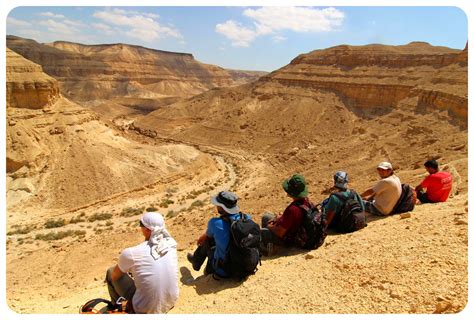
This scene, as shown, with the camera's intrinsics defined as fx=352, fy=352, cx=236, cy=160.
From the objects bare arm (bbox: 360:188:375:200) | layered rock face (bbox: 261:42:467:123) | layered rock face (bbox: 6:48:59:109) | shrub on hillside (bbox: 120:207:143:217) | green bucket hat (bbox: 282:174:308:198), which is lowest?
shrub on hillside (bbox: 120:207:143:217)

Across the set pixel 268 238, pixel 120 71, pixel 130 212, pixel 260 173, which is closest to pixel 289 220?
Result: pixel 268 238

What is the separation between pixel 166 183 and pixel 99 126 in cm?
766

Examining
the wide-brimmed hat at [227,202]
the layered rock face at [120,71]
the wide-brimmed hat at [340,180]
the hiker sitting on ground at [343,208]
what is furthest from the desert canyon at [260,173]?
the layered rock face at [120,71]

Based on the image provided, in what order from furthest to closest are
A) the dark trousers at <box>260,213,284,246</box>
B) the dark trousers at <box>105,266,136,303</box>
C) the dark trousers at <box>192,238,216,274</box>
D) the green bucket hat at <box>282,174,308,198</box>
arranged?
the dark trousers at <box>260,213,284,246</box>
the green bucket hat at <box>282,174,308,198</box>
the dark trousers at <box>192,238,216,274</box>
the dark trousers at <box>105,266,136,303</box>

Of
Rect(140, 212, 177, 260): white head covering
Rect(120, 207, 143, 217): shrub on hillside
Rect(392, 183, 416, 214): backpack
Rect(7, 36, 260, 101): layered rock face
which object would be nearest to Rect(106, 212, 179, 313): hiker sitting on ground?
Rect(140, 212, 177, 260): white head covering

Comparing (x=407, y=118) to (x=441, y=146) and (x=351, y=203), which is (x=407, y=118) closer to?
(x=441, y=146)

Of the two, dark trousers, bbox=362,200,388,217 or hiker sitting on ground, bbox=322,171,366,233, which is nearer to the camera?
hiker sitting on ground, bbox=322,171,366,233

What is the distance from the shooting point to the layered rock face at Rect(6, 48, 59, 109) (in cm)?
2373

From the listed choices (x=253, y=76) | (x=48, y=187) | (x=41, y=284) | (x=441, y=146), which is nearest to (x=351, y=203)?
(x=41, y=284)

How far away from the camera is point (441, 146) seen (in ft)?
64.1

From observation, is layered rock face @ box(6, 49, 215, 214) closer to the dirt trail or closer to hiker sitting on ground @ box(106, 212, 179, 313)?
the dirt trail

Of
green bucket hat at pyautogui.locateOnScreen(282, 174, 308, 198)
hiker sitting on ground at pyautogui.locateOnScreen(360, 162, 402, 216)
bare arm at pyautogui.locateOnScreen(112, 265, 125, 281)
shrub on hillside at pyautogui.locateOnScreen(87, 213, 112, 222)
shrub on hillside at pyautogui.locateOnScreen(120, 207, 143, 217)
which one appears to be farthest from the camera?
shrub on hillside at pyautogui.locateOnScreen(120, 207, 143, 217)

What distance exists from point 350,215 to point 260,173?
2426 centimetres

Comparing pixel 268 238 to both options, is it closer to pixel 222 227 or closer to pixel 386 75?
pixel 222 227
